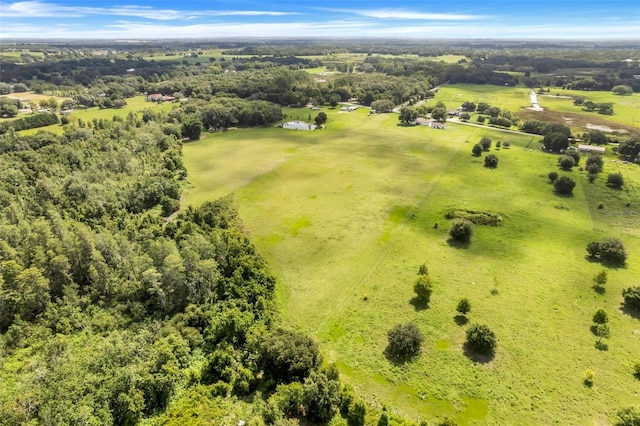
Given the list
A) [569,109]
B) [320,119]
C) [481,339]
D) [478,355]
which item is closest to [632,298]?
[481,339]

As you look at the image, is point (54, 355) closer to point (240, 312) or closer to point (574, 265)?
point (240, 312)

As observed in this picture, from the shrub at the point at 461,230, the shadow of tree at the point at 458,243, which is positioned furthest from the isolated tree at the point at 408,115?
the shadow of tree at the point at 458,243

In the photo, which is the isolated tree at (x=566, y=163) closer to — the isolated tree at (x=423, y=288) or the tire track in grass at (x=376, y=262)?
the tire track in grass at (x=376, y=262)

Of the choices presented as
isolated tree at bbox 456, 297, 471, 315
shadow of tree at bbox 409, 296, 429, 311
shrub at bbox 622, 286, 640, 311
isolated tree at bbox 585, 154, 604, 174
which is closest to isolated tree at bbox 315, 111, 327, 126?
isolated tree at bbox 585, 154, 604, 174

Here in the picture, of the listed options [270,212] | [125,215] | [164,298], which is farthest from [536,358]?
[125,215]

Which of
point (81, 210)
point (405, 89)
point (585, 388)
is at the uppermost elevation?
point (405, 89)
